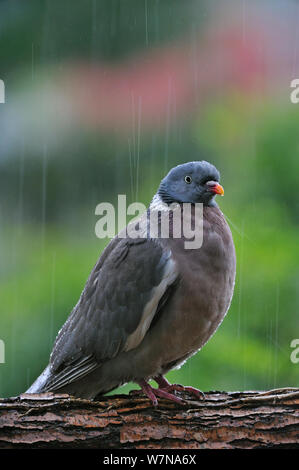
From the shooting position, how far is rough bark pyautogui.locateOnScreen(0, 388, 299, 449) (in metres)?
2.19

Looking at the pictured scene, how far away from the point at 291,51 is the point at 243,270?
182 centimetres

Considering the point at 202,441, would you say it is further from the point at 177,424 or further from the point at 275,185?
the point at 275,185

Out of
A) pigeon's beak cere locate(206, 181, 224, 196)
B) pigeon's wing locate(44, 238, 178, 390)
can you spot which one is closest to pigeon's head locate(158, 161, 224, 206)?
pigeon's beak cere locate(206, 181, 224, 196)

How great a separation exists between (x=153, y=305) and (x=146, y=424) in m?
0.41

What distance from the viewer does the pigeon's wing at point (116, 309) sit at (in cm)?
250

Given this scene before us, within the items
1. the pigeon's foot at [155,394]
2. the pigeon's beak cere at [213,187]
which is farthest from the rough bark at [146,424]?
the pigeon's beak cere at [213,187]

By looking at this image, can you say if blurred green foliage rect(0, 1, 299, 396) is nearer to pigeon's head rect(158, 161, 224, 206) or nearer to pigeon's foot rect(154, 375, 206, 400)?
pigeon's foot rect(154, 375, 206, 400)

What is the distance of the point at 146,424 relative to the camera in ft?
7.45

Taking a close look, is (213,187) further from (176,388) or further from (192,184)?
(176,388)

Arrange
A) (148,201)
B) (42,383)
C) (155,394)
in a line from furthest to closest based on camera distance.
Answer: (148,201)
(42,383)
(155,394)

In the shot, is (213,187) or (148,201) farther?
(148,201)

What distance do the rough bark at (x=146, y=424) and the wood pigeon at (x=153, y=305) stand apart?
155 mm
